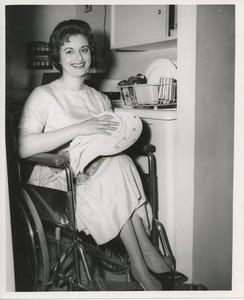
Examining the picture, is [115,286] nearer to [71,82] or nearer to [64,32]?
[71,82]

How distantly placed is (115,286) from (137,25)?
3.54 feet

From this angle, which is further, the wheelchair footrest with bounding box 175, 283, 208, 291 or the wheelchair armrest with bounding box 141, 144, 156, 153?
the wheelchair armrest with bounding box 141, 144, 156, 153

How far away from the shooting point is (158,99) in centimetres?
122

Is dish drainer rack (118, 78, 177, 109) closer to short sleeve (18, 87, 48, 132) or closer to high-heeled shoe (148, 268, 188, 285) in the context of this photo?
short sleeve (18, 87, 48, 132)

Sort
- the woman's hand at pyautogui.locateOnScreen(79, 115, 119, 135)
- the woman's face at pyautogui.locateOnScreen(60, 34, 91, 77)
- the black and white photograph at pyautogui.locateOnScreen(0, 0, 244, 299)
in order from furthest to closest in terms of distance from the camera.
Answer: the woman's face at pyautogui.locateOnScreen(60, 34, 91, 77) < the woman's hand at pyautogui.locateOnScreen(79, 115, 119, 135) < the black and white photograph at pyautogui.locateOnScreen(0, 0, 244, 299)

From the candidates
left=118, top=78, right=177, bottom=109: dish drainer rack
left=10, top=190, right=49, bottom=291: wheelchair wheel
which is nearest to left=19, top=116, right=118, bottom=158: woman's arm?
left=10, top=190, right=49, bottom=291: wheelchair wheel

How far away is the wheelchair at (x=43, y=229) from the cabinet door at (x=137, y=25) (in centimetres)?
59

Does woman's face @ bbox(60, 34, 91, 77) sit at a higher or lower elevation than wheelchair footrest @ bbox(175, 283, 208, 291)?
higher

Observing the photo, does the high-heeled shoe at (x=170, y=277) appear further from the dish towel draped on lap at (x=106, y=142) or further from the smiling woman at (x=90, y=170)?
the dish towel draped on lap at (x=106, y=142)

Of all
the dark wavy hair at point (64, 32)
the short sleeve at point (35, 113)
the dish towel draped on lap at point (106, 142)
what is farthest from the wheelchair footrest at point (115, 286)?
the dark wavy hair at point (64, 32)

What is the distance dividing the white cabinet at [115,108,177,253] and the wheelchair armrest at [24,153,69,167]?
1.12 feet

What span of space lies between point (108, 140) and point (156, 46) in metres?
0.77

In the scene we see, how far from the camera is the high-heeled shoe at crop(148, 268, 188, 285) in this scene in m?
0.99

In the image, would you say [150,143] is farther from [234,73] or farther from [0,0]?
[0,0]
